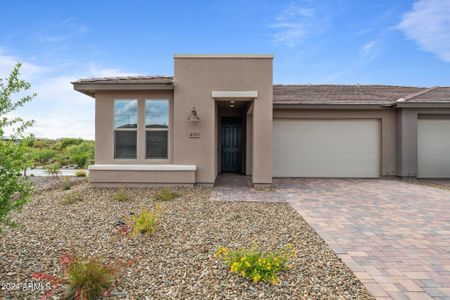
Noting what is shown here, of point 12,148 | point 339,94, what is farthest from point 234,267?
point 339,94

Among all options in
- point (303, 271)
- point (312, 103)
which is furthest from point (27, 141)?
point (312, 103)

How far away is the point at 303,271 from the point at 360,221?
9.15 feet

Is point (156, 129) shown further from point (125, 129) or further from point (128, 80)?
point (128, 80)

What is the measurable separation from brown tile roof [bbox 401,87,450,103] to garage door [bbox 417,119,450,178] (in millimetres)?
934

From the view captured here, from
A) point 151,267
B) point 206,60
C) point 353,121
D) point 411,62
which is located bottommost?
point 151,267

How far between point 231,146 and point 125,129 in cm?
529

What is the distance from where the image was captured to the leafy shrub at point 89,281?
255 cm

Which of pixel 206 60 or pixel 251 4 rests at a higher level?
pixel 251 4

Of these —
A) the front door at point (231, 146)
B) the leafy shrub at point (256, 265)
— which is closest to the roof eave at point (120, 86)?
the front door at point (231, 146)

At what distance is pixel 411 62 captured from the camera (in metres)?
16.0

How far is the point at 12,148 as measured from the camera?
299 centimetres

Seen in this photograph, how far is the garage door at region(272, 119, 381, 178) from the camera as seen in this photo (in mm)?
11266

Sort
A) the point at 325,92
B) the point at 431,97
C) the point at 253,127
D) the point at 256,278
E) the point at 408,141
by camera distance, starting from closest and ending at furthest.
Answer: the point at 256,278, the point at 253,127, the point at 408,141, the point at 431,97, the point at 325,92

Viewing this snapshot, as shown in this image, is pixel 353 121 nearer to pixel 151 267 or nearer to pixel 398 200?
pixel 398 200
